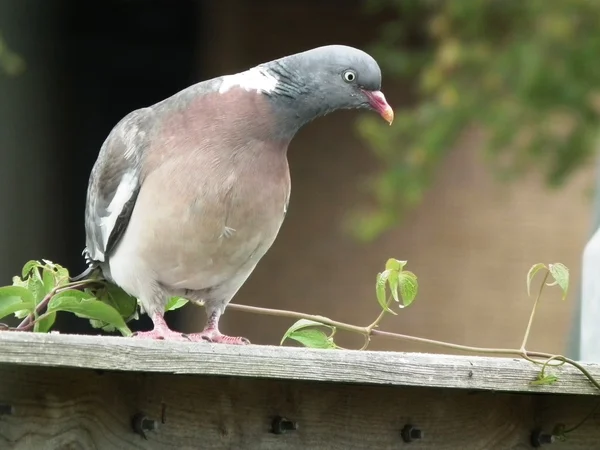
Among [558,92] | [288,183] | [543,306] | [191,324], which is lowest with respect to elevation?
[191,324]

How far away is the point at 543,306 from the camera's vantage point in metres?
8.22

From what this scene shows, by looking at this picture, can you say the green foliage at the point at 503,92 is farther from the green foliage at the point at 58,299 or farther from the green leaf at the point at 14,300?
the green leaf at the point at 14,300

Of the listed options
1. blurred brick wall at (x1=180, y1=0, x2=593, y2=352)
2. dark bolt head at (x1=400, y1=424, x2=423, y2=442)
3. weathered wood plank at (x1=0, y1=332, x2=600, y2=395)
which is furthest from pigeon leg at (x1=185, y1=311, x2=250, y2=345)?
blurred brick wall at (x1=180, y1=0, x2=593, y2=352)

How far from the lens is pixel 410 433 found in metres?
1.90

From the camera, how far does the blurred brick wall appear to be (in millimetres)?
8086

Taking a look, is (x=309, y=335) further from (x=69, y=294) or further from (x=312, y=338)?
(x=69, y=294)

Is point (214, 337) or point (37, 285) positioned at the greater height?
point (37, 285)

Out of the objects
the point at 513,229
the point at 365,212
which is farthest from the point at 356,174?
the point at 513,229

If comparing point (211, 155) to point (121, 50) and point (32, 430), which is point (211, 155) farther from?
point (121, 50)

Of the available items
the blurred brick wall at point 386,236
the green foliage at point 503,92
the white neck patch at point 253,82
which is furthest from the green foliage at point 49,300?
the blurred brick wall at point 386,236

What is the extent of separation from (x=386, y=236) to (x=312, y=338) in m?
6.28

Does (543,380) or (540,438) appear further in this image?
(540,438)

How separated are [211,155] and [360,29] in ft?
19.0

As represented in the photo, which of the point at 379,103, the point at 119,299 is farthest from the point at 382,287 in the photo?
the point at 119,299
